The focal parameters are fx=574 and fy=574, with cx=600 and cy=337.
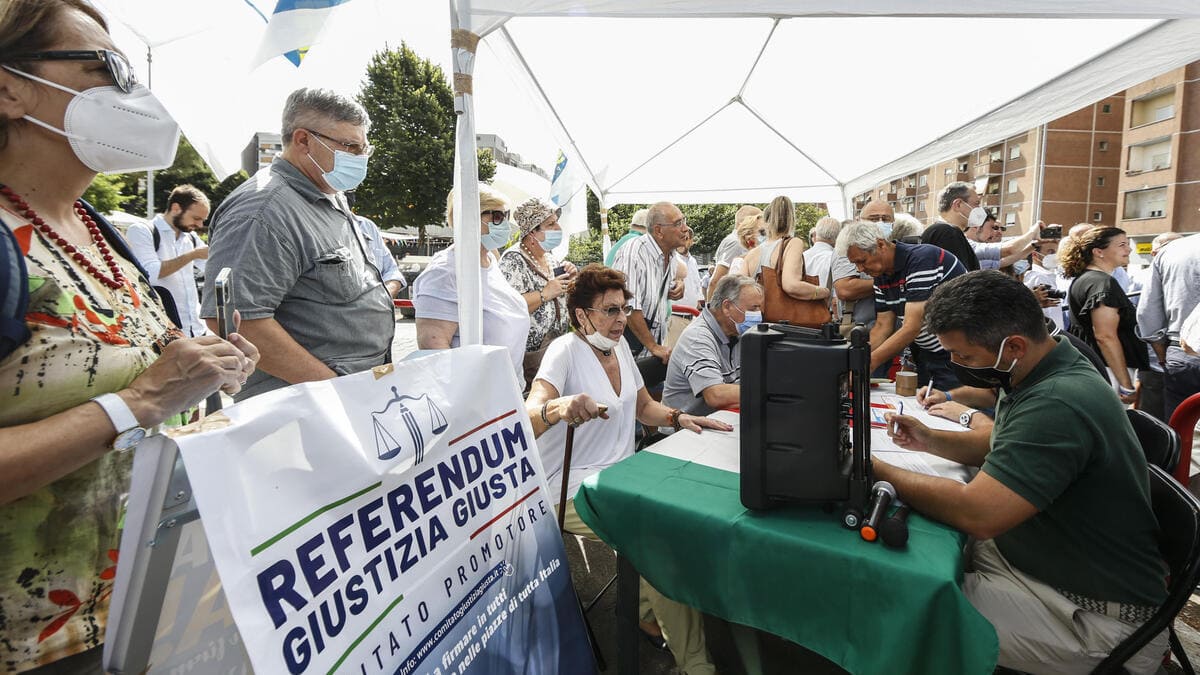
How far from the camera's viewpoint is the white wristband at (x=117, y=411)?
3.05ft

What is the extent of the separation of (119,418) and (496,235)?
2.33 meters

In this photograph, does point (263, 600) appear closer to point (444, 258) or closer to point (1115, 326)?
point (444, 258)

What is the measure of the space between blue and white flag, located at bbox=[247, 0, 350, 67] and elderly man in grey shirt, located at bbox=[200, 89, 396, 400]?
0.48ft

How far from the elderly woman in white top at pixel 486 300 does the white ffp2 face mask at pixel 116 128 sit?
141 centimetres

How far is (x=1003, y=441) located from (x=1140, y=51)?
3.40 metres

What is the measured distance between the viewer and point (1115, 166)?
1566 inches

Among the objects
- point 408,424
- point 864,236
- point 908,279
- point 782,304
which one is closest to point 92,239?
point 408,424

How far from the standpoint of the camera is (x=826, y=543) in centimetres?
143

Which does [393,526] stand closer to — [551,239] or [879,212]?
[551,239]

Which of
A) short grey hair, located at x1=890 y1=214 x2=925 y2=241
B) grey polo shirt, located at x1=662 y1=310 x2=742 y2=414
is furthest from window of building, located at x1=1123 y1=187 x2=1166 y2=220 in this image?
grey polo shirt, located at x1=662 y1=310 x2=742 y2=414

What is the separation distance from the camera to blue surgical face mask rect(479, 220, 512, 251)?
3.11 meters

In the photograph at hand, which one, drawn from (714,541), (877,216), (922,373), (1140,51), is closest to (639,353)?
(922,373)

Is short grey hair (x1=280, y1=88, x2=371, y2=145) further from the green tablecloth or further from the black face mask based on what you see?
the black face mask

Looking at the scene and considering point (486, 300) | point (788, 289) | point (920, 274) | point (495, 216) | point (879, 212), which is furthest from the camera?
point (879, 212)
